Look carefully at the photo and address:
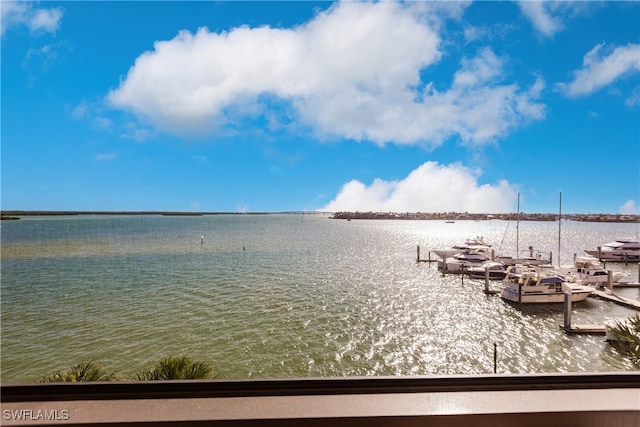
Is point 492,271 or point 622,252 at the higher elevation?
point 622,252

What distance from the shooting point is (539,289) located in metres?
13.7

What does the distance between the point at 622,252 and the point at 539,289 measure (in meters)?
21.3

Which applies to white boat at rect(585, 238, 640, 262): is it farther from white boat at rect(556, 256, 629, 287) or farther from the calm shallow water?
the calm shallow water

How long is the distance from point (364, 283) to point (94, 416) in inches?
655

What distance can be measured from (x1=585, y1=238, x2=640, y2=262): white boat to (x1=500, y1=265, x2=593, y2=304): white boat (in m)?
18.2

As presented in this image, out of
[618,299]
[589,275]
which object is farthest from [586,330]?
[589,275]

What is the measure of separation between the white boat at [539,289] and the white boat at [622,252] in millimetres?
18233

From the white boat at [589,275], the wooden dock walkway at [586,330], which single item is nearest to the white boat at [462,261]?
the white boat at [589,275]

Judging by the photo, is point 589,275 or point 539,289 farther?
point 589,275

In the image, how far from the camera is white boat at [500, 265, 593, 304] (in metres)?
13.6

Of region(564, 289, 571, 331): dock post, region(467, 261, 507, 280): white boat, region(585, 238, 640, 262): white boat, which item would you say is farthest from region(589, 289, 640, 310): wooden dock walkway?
region(585, 238, 640, 262): white boat

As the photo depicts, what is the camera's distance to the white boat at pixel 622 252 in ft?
87.7

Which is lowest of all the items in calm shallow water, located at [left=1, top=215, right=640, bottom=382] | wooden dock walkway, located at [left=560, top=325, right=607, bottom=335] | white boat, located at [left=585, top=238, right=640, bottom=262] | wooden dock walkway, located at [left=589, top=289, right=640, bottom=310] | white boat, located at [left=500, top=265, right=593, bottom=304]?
calm shallow water, located at [left=1, top=215, right=640, bottom=382]

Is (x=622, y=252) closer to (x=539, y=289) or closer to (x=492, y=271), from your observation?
(x=492, y=271)
